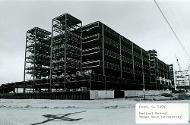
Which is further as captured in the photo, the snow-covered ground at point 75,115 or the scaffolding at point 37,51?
the scaffolding at point 37,51

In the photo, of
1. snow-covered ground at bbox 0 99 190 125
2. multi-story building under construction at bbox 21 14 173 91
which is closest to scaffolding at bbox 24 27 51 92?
multi-story building under construction at bbox 21 14 173 91

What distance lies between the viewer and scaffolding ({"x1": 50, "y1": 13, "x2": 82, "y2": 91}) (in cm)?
6116

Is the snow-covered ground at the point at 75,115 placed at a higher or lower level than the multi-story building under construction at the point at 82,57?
lower

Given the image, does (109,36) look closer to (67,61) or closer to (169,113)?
(67,61)

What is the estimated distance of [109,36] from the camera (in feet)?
218

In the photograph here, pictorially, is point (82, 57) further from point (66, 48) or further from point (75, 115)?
point (75, 115)

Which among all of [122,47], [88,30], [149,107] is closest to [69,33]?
[88,30]

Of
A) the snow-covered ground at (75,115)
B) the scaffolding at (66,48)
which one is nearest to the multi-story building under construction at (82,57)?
the scaffolding at (66,48)

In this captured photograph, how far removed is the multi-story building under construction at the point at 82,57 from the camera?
58.4 meters

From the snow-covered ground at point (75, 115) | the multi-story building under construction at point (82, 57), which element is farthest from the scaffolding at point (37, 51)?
the snow-covered ground at point (75, 115)

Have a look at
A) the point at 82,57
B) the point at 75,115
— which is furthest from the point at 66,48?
the point at 75,115

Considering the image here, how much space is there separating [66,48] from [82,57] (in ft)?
23.3

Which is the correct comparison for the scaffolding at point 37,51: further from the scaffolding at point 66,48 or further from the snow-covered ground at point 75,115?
the snow-covered ground at point 75,115

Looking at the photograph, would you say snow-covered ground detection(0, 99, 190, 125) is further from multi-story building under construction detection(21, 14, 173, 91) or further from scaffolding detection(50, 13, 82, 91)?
scaffolding detection(50, 13, 82, 91)
